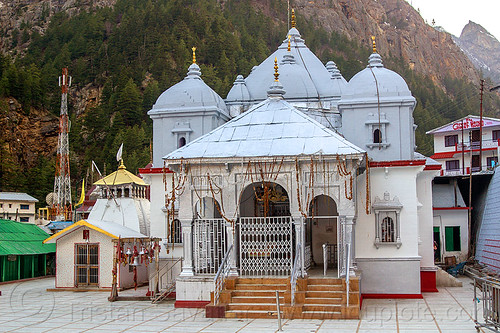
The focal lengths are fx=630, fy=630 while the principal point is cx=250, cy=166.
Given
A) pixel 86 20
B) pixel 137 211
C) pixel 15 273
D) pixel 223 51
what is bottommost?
pixel 15 273

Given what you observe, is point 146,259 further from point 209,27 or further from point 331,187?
point 209,27

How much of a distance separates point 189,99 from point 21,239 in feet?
37.5

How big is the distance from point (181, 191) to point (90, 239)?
733 centimetres

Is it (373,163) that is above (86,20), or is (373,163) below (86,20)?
below

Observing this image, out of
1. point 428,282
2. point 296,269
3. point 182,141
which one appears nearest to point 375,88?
point 428,282

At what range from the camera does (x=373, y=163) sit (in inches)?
827

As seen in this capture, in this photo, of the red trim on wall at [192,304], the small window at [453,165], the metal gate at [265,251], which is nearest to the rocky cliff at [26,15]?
the small window at [453,165]

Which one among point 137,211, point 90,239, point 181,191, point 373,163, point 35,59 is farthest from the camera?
point 35,59

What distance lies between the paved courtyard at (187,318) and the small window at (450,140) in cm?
3408

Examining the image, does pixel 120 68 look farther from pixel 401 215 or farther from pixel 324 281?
pixel 324 281

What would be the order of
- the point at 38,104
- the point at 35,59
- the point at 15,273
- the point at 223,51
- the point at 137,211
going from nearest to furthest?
1. the point at 15,273
2. the point at 137,211
3. the point at 38,104
4. the point at 223,51
5. the point at 35,59

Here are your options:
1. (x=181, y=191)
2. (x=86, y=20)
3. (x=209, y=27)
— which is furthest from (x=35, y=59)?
(x=181, y=191)

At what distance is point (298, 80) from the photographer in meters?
24.7

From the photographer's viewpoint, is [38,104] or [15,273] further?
[38,104]
